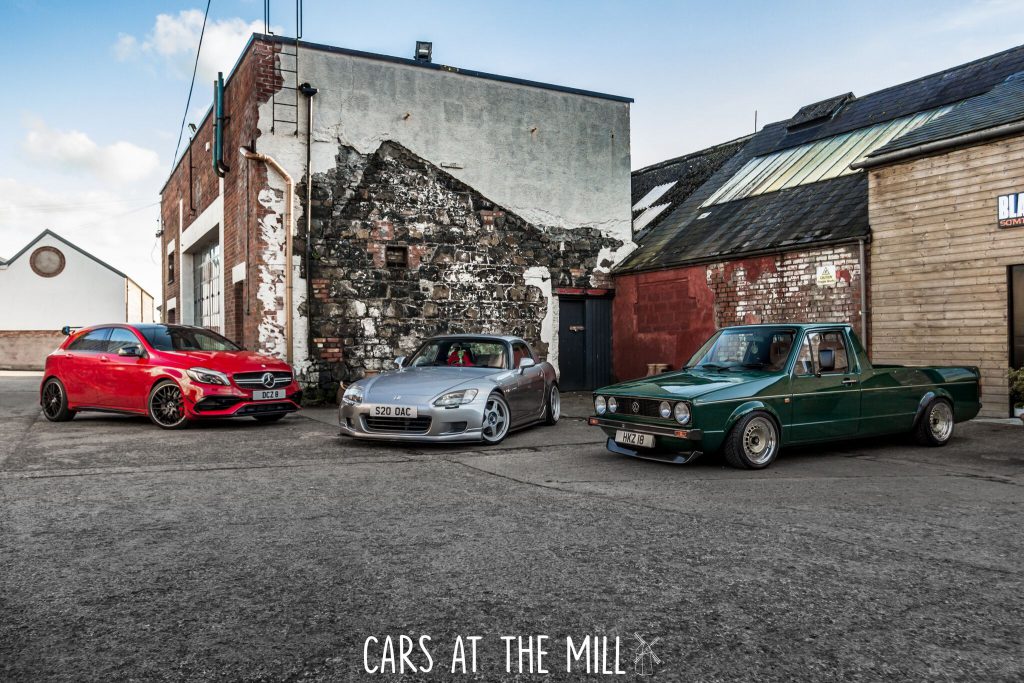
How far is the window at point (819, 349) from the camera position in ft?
23.9

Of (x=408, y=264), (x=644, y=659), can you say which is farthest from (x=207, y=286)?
(x=644, y=659)

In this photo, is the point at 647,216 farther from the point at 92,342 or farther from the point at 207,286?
the point at 92,342

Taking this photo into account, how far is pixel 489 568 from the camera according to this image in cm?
359

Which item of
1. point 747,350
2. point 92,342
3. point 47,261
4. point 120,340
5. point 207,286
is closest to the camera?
point 747,350

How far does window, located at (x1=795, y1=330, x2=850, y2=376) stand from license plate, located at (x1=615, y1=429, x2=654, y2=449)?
5.35ft

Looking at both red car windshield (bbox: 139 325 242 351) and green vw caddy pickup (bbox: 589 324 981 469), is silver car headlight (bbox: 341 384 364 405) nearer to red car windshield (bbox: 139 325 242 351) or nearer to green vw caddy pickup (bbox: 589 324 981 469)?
green vw caddy pickup (bbox: 589 324 981 469)

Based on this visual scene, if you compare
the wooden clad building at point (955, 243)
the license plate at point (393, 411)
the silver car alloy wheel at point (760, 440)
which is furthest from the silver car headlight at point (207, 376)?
the wooden clad building at point (955, 243)

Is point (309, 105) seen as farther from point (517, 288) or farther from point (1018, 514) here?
point (1018, 514)

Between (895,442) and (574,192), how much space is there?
9.75 meters

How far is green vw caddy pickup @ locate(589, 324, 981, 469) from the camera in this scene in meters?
6.58

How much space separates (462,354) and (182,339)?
4113 millimetres

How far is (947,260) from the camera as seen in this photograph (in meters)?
10.9

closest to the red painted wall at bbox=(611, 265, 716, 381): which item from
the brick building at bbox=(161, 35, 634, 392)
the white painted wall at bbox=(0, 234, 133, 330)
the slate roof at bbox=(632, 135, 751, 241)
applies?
the brick building at bbox=(161, 35, 634, 392)

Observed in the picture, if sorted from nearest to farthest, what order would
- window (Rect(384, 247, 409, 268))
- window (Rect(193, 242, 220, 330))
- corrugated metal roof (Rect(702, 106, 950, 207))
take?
corrugated metal roof (Rect(702, 106, 950, 207)) → window (Rect(384, 247, 409, 268)) → window (Rect(193, 242, 220, 330))
